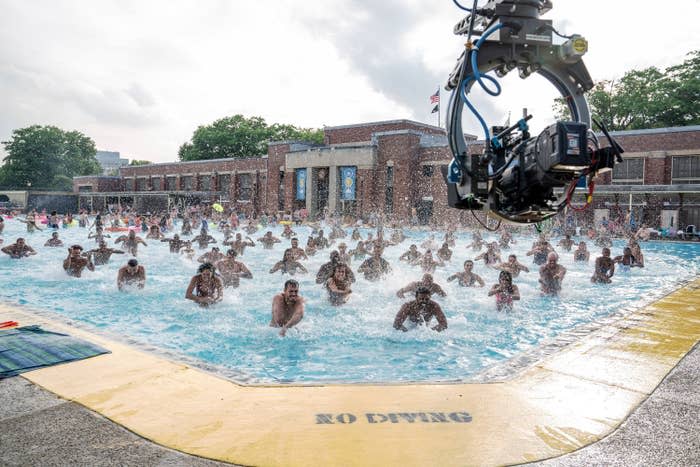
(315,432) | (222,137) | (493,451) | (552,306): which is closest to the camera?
(493,451)

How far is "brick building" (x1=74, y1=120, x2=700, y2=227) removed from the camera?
31156mm

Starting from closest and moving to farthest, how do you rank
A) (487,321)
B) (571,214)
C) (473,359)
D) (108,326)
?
(473,359) < (108,326) < (487,321) < (571,214)

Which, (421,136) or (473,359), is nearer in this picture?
(473,359)

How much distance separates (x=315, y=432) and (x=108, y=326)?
7.09 meters

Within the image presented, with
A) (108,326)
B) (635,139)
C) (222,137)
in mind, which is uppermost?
(222,137)

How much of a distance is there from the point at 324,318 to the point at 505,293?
4047 mm

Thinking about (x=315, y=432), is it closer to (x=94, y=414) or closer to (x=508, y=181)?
(x=94, y=414)

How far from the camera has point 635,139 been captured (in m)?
32.7

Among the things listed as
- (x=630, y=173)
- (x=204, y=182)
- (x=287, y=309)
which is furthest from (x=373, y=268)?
(x=204, y=182)

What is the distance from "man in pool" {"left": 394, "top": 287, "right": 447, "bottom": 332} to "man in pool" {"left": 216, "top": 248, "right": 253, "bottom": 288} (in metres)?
5.52

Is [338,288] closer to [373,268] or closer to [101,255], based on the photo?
[373,268]

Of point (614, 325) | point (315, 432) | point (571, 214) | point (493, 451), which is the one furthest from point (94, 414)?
point (571, 214)

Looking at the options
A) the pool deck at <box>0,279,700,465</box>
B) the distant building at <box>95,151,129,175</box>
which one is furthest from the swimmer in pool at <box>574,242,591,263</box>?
the distant building at <box>95,151,129,175</box>

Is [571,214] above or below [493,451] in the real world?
above
